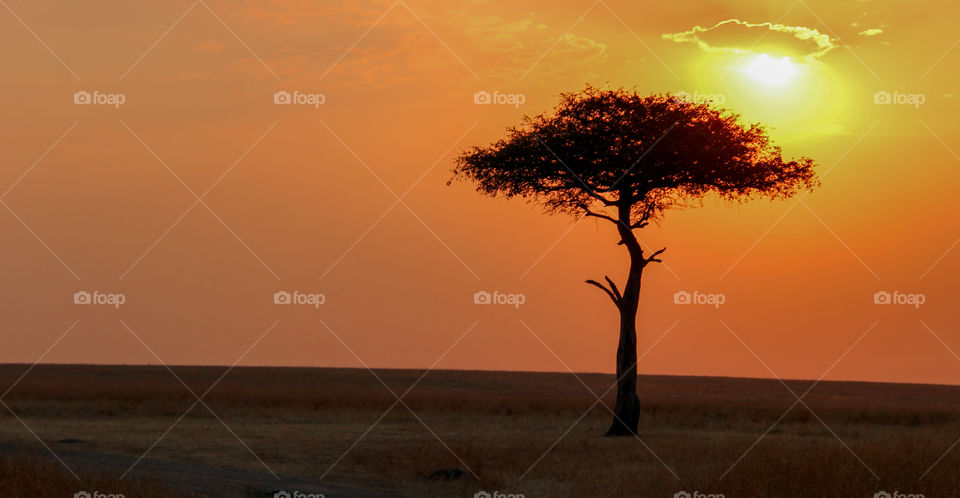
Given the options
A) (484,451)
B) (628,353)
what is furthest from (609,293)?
(484,451)

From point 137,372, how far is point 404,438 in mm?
84366

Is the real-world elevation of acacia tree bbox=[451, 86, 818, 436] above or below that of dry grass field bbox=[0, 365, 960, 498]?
above

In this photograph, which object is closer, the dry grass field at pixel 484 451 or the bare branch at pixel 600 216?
the dry grass field at pixel 484 451

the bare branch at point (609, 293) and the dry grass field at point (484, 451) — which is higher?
the bare branch at point (609, 293)

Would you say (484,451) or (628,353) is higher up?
(628,353)

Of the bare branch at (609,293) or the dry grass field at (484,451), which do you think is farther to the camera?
the bare branch at (609,293)

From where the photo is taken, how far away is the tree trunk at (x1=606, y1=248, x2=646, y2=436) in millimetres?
38312

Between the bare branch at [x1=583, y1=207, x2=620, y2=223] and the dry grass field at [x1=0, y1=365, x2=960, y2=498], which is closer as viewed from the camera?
the dry grass field at [x1=0, y1=365, x2=960, y2=498]

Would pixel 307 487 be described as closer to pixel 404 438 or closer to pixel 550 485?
pixel 550 485

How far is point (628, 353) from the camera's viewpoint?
3844 cm

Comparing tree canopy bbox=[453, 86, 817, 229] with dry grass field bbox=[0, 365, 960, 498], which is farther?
tree canopy bbox=[453, 86, 817, 229]

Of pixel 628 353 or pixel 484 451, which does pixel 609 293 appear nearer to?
pixel 628 353

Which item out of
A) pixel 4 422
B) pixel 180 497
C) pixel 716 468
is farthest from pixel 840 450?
pixel 4 422

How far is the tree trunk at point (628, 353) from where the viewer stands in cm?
3831
